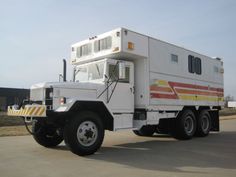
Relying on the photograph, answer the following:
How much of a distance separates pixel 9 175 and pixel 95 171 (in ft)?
5.84

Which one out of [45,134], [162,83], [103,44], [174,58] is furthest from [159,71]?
[45,134]

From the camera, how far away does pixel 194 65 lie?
44.4 feet

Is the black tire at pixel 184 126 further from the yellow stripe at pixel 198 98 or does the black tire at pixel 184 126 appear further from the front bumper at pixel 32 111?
the front bumper at pixel 32 111

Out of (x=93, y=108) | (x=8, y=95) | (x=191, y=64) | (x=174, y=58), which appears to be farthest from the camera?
(x=8, y=95)

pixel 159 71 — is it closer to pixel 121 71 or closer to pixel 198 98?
pixel 121 71

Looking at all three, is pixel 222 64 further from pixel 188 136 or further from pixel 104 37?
pixel 104 37

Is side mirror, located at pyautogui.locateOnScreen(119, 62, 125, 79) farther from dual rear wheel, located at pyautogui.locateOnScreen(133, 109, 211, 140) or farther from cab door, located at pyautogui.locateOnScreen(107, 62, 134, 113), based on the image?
dual rear wheel, located at pyautogui.locateOnScreen(133, 109, 211, 140)

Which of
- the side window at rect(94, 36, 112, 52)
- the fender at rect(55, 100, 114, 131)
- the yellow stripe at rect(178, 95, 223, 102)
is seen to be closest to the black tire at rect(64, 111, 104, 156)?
the fender at rect(55, 100, 114, 131)

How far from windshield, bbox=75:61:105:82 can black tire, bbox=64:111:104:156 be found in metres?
1.68

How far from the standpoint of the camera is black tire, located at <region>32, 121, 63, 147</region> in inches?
377

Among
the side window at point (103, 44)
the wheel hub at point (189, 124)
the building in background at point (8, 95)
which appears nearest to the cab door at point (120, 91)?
the side window at point (103, 44)

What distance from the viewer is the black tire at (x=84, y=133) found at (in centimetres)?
804

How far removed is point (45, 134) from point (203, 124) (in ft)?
24.2

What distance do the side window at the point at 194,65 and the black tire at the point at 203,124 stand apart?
190 centimetres
